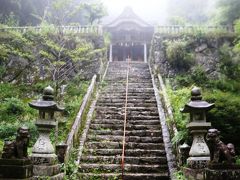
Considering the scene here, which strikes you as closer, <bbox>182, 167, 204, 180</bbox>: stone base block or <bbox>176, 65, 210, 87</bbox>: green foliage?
<bbox>182, 167, 204, 180</bbox>: stone base block

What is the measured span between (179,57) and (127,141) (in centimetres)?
1094

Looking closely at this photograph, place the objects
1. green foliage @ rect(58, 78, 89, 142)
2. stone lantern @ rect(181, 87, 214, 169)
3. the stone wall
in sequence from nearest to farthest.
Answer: stone lantern @ rect(181, 87, 214, 169)
green foliage @ rect(58, 78, 89, 142)
the stone wall

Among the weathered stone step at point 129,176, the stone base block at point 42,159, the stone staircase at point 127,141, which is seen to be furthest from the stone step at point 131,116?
the stone base block at point 42,159

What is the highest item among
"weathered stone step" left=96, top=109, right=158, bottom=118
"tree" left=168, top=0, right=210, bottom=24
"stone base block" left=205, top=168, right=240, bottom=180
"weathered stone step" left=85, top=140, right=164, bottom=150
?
"tree" left=168, top=0, right=210, bottom=24

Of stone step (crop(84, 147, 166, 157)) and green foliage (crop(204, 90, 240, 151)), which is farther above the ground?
green foliage (crop(204, 90, 240, 151))

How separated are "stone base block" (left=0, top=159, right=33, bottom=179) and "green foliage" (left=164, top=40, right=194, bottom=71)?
1503 cm

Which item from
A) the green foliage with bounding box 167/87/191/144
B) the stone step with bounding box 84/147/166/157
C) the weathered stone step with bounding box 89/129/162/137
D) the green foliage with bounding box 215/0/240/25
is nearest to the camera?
the green foliage with bounding box 167/87/191/144

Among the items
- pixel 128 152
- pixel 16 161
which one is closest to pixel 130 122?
pixel 128 152

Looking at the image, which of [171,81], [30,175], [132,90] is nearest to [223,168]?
[30,175]

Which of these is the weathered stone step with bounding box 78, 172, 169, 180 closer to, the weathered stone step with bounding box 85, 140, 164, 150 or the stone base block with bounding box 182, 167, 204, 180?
the stone base block with bounding box 182, 167, 204, 180

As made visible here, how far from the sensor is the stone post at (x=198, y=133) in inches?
273

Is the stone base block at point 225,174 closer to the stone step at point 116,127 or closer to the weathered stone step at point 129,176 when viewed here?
the weathered stone step at point 129,176

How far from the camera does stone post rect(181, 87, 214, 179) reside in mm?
6926

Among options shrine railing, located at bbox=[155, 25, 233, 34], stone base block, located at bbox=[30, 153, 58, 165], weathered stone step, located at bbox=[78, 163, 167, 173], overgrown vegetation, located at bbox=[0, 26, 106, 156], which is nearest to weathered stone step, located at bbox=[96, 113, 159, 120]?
overgrown vegetation, located at bbox=[0, 26, 106, 156]
